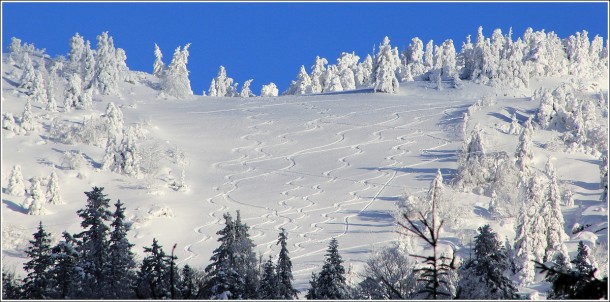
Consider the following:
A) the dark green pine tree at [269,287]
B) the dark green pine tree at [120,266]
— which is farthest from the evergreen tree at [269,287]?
the dark green pine tree at [120,266]

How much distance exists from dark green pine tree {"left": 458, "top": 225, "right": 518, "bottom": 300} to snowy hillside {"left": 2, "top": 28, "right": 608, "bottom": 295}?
46.2ft

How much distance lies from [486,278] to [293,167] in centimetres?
4767

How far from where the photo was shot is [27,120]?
80.2 meters

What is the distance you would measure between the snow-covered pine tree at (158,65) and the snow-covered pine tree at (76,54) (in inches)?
551

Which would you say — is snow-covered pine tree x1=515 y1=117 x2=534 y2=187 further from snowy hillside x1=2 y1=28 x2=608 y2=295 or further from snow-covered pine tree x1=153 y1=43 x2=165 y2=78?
snow-covered pine tree x1=153 y1=43 x2=165 y2=78

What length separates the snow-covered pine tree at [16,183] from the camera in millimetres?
63969

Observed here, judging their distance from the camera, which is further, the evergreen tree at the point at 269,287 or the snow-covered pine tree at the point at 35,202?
the snow-covered pine tree at the point at 35,202

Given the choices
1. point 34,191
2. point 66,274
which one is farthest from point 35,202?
point 66,274

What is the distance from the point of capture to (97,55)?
356ft

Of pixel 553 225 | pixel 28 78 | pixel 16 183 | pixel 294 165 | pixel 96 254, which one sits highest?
→ pixel 28 78

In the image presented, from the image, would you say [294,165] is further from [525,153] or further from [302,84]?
[302,84]

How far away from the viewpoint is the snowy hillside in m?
58.2

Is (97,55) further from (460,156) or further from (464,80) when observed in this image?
(460,156)

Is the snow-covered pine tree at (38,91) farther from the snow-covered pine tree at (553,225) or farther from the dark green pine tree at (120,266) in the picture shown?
the dark green pine tree at (120,266)
